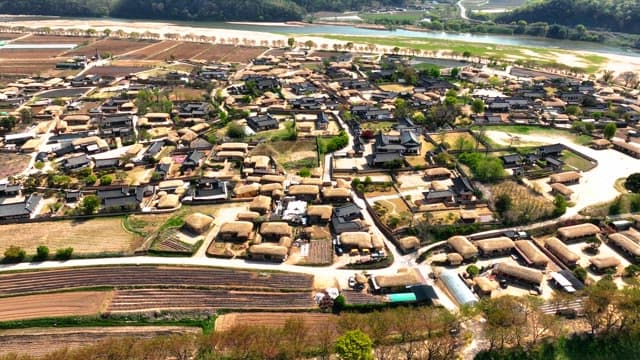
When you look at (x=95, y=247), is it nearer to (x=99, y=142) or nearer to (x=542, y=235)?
(x=99, y=142)

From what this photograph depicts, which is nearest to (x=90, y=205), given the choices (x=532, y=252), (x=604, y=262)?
(x=532, y=252)

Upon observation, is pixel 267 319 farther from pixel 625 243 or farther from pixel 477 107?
pixel 477 107

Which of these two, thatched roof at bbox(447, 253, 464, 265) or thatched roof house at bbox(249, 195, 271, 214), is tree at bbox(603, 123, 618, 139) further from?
thatched roof house at bbox(249, 195, 271, 214)

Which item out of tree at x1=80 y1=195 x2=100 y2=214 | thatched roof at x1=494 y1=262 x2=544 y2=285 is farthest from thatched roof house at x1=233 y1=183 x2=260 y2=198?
thatched roof at x1=494 y1=262 x2=544 y2=285

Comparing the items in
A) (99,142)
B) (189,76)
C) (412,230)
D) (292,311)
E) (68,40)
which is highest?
(68,40)

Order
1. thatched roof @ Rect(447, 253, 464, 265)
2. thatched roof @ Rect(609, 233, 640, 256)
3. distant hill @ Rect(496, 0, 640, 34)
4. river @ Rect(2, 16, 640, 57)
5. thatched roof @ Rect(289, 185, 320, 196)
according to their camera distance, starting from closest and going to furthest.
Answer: thatched roof @ Rect(447, 253, 464, 265)
thatched roof @ Rect(609, 233, 640, 256)
thatched roof @ Rect(289, 185, 320, 196)
river @ Rect(2, 16, 640, 57)
distant hill @ Rect(496, 0, 640, 34)

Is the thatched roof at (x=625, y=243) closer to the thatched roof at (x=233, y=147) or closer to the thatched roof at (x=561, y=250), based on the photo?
the thatched roof at (x=561, y=250)

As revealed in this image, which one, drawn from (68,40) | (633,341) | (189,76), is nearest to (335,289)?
(633,341)
